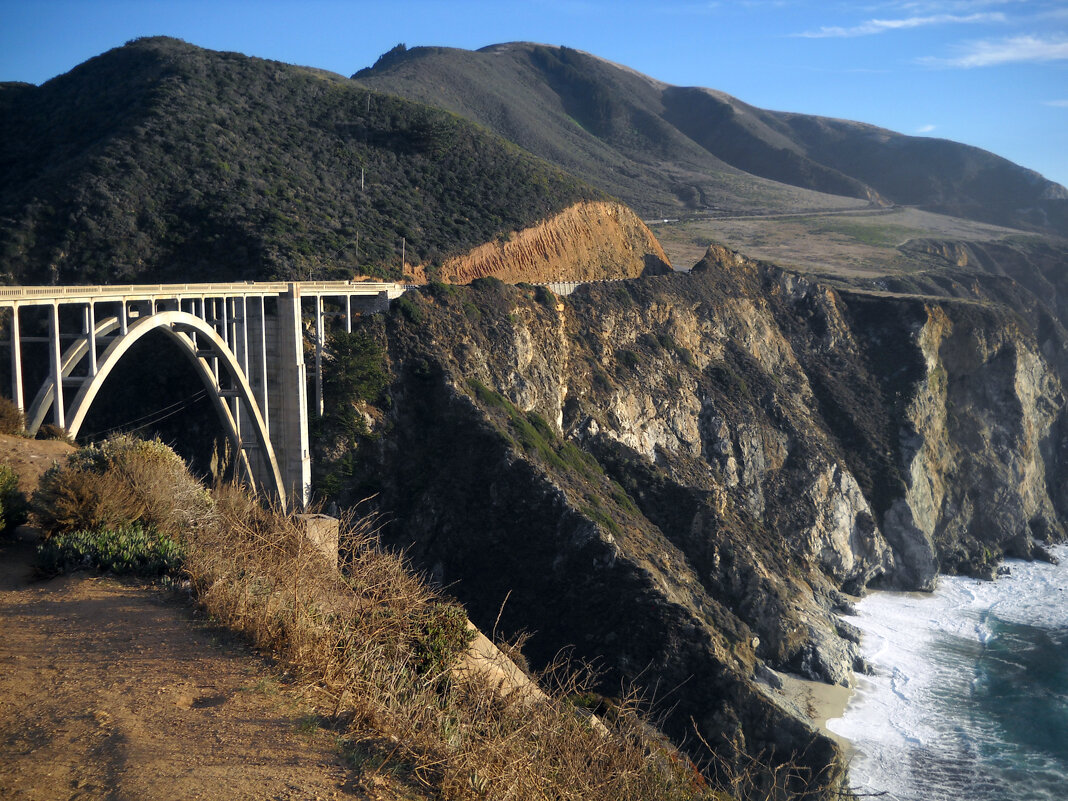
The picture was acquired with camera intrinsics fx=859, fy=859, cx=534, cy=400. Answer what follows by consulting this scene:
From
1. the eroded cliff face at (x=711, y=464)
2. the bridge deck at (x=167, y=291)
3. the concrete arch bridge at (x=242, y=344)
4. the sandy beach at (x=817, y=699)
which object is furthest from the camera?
the sandy beach at (x=817, y=699)

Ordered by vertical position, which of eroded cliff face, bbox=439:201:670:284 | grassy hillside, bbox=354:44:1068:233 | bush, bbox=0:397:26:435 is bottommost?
bush, bbox=0:397:26:435

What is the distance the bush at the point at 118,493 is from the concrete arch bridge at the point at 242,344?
587cm

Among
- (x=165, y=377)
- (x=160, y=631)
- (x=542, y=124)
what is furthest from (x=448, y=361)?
(x=542, y=124)

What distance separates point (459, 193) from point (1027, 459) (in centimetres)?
4250

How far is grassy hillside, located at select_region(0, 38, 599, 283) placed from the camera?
137 feet

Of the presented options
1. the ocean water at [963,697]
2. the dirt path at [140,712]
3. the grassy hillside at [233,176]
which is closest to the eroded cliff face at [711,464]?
the ocean water at [963,697]

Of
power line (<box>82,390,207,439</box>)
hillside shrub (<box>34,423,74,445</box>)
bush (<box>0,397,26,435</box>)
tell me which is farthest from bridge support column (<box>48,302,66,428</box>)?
power line (<box>82,390,207,439</box>)

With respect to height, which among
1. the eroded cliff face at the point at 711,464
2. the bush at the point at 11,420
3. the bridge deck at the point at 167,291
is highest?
the bridge deck at the point at 167,291

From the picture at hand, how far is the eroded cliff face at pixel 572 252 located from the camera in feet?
162

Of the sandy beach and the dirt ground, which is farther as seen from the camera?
the sandy beach

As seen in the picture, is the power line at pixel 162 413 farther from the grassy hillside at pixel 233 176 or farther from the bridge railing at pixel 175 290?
the grassy hillside at pixel 233 176

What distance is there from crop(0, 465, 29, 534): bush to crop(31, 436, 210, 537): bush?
41cm

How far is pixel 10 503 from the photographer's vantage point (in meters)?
13.2

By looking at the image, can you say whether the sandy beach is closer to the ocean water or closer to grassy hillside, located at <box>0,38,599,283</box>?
the ocean water
